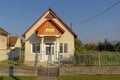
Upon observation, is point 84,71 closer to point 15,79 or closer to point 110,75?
point 110,75

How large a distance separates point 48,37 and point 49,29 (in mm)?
1319

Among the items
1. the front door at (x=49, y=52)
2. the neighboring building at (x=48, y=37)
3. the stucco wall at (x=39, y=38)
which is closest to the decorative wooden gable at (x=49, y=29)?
the neighboring building at (x=48, y=37)

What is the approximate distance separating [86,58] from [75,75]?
251 cm

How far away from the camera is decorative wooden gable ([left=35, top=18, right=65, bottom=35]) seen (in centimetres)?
2769

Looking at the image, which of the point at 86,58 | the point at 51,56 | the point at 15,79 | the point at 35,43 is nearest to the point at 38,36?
the point at 35,43

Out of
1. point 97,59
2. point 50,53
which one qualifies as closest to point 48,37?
point 50,53

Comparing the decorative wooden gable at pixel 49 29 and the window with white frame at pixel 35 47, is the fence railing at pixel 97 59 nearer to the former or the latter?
the decorative wooden gable at pixel 49 29

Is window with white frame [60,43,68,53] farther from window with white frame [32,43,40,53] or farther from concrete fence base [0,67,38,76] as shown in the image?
concrete fence base [0,67,38,76]

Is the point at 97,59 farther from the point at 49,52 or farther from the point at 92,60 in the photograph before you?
the point at 49,52

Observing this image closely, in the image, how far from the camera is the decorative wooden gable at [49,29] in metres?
27.7

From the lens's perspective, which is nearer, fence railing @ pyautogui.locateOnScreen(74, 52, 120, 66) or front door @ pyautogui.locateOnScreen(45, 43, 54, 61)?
Answer: fence railing @ pyautogui.locateOnScreen(74, 52, 120, 66)

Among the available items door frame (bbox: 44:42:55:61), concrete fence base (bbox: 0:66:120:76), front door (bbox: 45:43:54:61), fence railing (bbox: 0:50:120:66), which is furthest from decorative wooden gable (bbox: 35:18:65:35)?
concrete fence base (bbox: 0:66:120:76)

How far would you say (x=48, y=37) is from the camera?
95.1 feet

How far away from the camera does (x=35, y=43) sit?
29.2 metres
